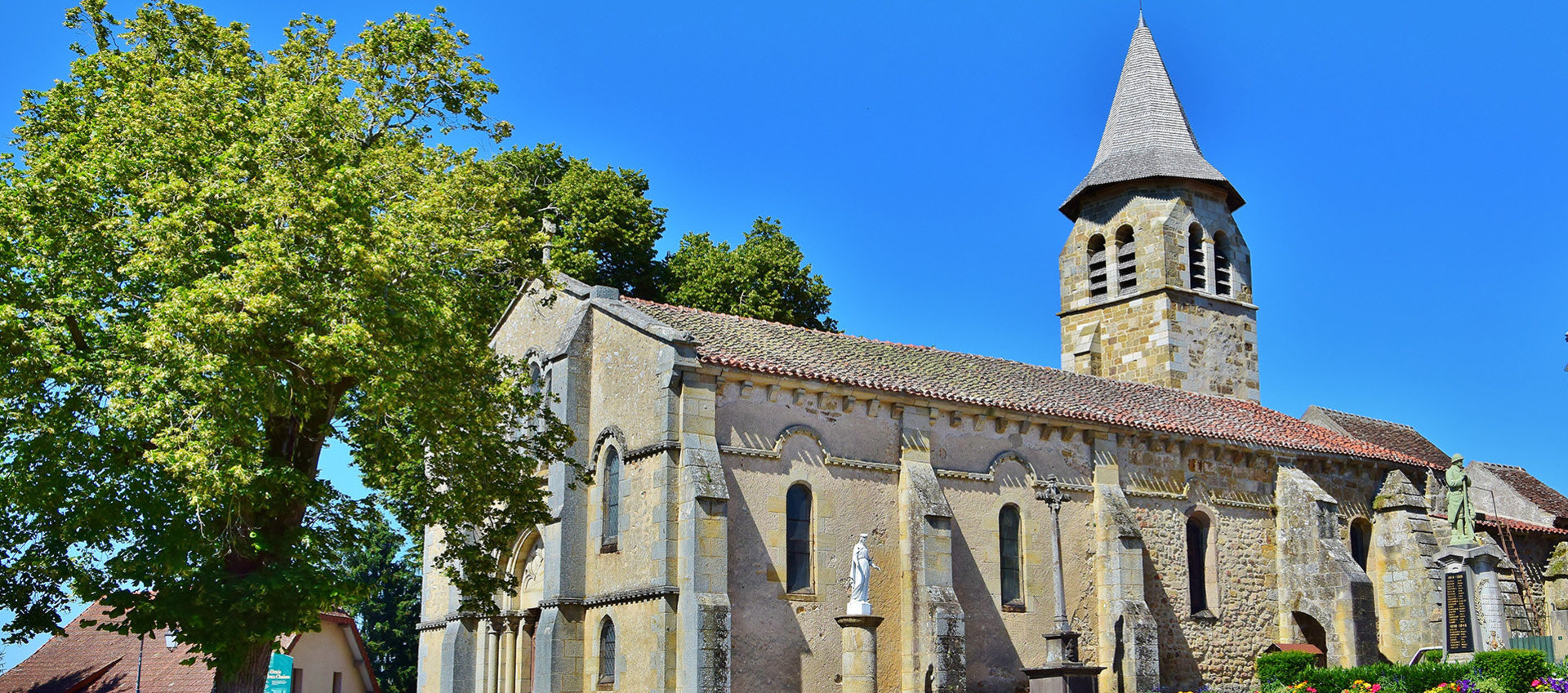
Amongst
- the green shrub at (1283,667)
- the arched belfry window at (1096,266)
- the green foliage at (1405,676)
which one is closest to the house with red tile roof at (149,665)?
the green shrub at (1283,667)

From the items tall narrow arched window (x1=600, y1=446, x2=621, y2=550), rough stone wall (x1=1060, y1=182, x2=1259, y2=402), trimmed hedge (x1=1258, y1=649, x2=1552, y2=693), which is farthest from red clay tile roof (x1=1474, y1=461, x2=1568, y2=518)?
tall narrow arched window (x1=600, y1=446, x2=621, y2=550)

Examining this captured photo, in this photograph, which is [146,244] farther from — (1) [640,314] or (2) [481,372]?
(1) [640,314]

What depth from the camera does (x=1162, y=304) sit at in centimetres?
3522

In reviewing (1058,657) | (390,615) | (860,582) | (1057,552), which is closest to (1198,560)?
(1057,552)

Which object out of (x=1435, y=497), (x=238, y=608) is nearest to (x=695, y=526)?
(x=238, y=608)

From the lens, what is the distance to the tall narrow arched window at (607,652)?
21734 millimetres

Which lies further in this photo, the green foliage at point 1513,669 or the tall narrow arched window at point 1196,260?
the tall narrow arched window at point 1196,260

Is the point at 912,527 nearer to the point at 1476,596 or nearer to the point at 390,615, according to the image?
the point at 1476,596

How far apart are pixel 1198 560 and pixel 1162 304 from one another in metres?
9.49

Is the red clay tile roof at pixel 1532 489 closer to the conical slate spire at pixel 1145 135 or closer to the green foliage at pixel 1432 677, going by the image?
the conical slate spire at pixel 1145 135

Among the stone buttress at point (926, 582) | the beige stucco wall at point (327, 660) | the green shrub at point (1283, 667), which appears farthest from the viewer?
the beige stucco wall at point (327, 660)

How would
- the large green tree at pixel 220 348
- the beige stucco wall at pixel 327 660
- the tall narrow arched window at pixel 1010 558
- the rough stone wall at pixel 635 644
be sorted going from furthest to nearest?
the beige stucco wall at pixel 327 660
the tall narrow arched window at pixel 1010 558
the rough stone wall at pixel 635 644
the large green tree at pixel 220 348

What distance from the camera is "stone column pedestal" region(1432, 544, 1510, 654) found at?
82.7 ft

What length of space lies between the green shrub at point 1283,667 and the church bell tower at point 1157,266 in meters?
11.2
